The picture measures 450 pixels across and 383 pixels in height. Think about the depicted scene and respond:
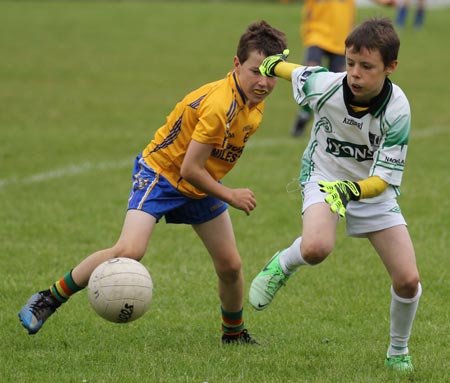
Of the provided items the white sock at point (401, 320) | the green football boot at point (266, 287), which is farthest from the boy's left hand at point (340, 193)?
the green football boot at point (266, 287)

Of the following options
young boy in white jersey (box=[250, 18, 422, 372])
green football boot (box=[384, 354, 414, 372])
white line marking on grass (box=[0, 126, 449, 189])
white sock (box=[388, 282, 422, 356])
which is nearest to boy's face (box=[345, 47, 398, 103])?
young boy in white jersey (box=[250, 18, 422, 372])

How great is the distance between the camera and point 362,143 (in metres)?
5.06

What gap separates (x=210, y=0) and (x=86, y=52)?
1582 centimetres

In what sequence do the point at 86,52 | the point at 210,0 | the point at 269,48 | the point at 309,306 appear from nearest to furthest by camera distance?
the point at 269,48 < the point at 309,306 < the point at 86,52 < the point at 210,0

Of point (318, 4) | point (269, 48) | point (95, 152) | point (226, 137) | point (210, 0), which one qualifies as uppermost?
point (269, 48)

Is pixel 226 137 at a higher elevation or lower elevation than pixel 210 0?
higher

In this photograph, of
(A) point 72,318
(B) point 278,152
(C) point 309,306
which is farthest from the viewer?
(B) point 278,152

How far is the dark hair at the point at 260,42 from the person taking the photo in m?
5.33

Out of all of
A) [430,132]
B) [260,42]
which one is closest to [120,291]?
[260,42]

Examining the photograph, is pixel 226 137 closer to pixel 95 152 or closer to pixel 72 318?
pixel 72 318

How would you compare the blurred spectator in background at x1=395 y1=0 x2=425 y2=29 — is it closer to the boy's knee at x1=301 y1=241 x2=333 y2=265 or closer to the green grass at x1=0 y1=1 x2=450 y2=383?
A: the green grass at x1=0 y1=1 x2=450 y2=383

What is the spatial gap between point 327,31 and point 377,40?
26.8 ft

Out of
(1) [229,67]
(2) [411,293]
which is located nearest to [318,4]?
(1) [229,67]

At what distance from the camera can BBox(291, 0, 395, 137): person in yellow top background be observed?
12789 millimetres
